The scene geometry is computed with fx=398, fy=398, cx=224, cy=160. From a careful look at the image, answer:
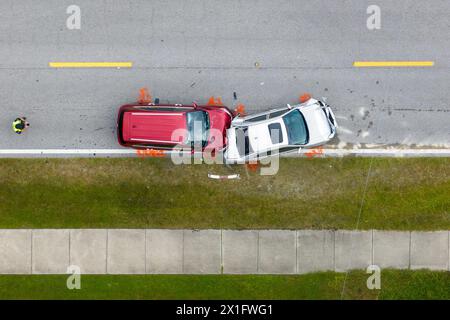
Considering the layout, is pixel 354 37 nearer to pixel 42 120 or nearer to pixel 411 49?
pixel 411 49

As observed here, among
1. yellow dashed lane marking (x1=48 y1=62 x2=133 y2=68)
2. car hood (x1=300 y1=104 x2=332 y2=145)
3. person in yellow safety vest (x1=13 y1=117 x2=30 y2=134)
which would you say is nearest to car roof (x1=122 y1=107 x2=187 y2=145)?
yellow dashed lane marking (x1=48 y1=62 x2=133 y2=68)

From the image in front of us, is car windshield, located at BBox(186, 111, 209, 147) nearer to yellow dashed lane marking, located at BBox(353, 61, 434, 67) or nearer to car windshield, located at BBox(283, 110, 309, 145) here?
car windshield, located at BBox(283, 110, 309, 145)

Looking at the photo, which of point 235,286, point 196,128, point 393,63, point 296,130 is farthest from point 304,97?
point 235,286

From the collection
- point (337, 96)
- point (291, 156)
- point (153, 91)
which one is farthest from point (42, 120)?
point (337, 96)

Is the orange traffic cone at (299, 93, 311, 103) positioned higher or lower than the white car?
higher

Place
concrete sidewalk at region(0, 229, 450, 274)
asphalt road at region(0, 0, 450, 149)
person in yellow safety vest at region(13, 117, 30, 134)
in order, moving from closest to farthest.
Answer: person in yellow safety vest at region(13, 117, 30, 134), asphalt road at region(0, 0, 450, 149), concrete sidewalk at region(0, 229, 450, 274)

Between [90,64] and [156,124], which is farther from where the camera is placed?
[90,64]

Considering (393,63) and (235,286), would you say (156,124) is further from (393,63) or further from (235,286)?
(393,63)

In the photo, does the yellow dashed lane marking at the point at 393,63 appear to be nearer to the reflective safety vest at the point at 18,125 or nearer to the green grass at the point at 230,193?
the green grass at the point at 230,193

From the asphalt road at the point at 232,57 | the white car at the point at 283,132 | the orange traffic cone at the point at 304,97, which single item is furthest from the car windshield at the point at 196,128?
the orange traffic cone at the point at 304,97
